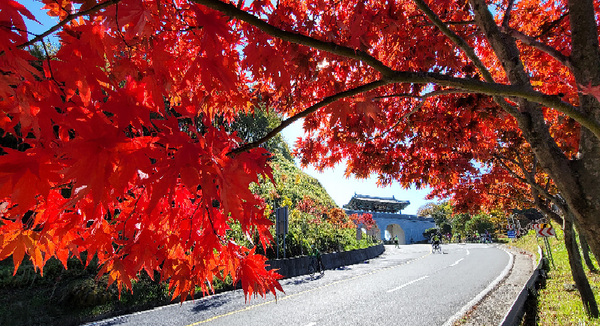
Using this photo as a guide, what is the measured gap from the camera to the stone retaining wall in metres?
11.6

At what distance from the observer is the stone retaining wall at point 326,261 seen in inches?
456

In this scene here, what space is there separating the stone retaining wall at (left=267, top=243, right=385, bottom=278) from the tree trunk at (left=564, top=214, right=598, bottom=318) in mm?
7157

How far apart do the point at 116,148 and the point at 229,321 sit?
6103 millimetres

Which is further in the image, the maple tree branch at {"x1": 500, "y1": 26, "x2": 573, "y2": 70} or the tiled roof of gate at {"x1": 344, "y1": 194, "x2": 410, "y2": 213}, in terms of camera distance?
the tiled roof of gate at {"x1": 344, "y1": 194, "x2": 410, "y2": 213}

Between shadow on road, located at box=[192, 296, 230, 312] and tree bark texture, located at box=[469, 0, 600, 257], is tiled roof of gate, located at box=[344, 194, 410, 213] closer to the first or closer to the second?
shadow on road, located at box=[192, 296, 230, 312]

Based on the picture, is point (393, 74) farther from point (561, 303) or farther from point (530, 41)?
point (561, 303)

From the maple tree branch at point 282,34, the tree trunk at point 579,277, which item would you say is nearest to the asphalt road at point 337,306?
the tree trunk at point 579,277

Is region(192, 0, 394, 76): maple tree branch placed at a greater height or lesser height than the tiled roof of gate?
lesser

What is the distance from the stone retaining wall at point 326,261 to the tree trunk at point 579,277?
23.5 feet

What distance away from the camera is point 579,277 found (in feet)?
19.6

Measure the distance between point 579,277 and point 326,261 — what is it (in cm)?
1004

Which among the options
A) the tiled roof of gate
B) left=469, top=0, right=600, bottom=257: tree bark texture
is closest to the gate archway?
the tiled roof of gate

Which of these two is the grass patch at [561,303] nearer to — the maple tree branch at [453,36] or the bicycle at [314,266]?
the maple tree branch at [453,36]

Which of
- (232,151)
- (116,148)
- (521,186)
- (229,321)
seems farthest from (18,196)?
(521,186)
